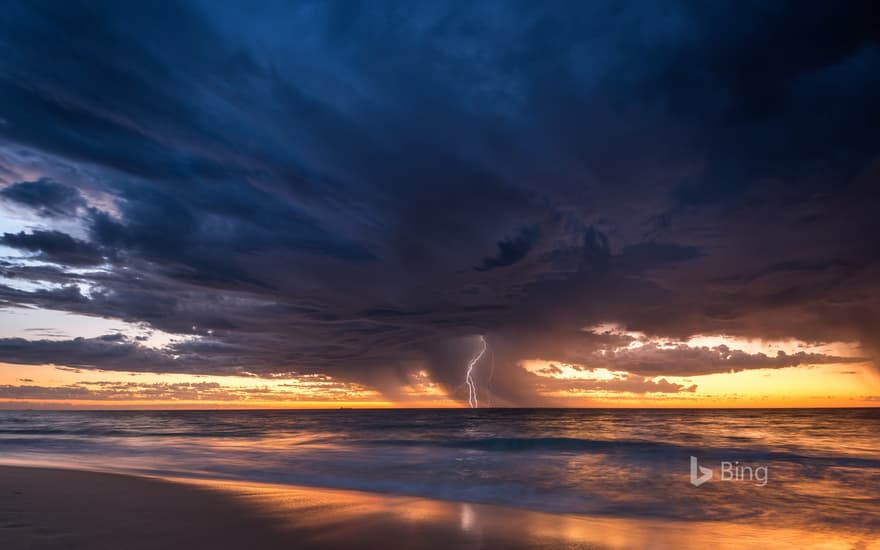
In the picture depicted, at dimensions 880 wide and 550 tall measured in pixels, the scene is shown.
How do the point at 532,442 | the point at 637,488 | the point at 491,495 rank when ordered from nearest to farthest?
1. the point at 491,495
2. the point at 637,488
3. the point at 532,442

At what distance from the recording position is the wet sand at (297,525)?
7.74 meters

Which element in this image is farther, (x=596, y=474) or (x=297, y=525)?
(x=596, y=474)

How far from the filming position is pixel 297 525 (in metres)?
8.95

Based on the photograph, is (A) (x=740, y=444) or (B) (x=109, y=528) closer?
(B) (x=109, y=528)

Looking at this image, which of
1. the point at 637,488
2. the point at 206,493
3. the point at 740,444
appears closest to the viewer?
the point at 206,493

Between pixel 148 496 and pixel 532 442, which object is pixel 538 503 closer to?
pixel 148 496

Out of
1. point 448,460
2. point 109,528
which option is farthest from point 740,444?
point 109,528

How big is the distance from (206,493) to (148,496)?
51.8 inches

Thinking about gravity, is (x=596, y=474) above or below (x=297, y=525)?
below

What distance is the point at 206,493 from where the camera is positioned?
12523 mm

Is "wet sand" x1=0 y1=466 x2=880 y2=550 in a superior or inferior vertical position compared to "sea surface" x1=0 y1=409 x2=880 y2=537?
superior

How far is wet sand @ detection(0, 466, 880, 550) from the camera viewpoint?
305 inches

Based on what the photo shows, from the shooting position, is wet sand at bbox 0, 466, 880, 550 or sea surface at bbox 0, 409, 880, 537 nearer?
wet sand at bbox 0, 466, 880, 550

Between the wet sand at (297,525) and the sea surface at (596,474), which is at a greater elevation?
the wet sand at (297,525)
